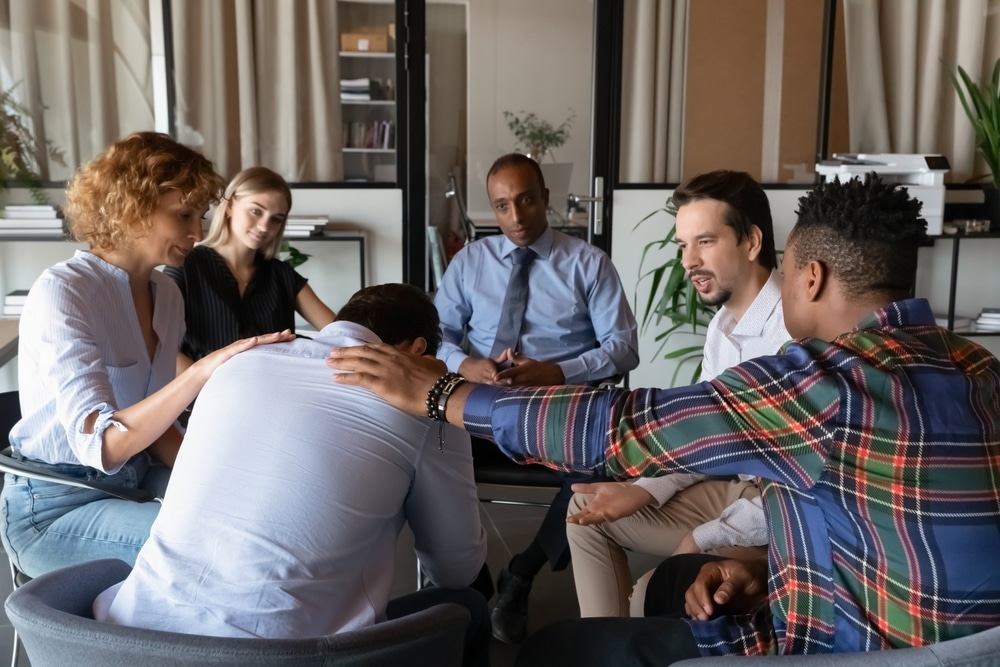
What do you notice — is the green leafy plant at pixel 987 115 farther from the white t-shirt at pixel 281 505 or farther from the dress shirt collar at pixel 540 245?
the white t-shirt at pixel 281 505

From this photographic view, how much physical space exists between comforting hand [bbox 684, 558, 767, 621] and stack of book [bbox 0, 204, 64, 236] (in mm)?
3560

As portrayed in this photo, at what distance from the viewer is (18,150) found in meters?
4.47

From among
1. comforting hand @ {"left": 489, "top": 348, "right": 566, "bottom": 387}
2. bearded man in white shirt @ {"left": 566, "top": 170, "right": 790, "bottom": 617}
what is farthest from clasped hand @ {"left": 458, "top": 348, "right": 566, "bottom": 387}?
bearded man in white shirt @ {"left": 566, "top": 170, "right": 790, "bottom": 617}

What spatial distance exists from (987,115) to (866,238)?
3.71 m

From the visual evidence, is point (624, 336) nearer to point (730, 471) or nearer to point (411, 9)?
point (730, 471)

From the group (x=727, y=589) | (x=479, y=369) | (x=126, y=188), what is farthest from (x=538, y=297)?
(x=727, y=589)

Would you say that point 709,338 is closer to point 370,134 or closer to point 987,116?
point 370,134

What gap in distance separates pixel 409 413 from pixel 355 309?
11.9 inches

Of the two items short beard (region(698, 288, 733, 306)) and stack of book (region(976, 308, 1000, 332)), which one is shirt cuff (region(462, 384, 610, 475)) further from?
stack of book (region(976, 308, 1000, 332))

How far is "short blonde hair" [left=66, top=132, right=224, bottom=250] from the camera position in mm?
2092

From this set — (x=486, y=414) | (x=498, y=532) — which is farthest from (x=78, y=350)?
(x=498, y=532)

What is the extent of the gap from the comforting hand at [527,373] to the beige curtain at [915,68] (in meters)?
2.85

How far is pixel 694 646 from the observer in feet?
4.93

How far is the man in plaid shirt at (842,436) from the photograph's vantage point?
3.95 feet
